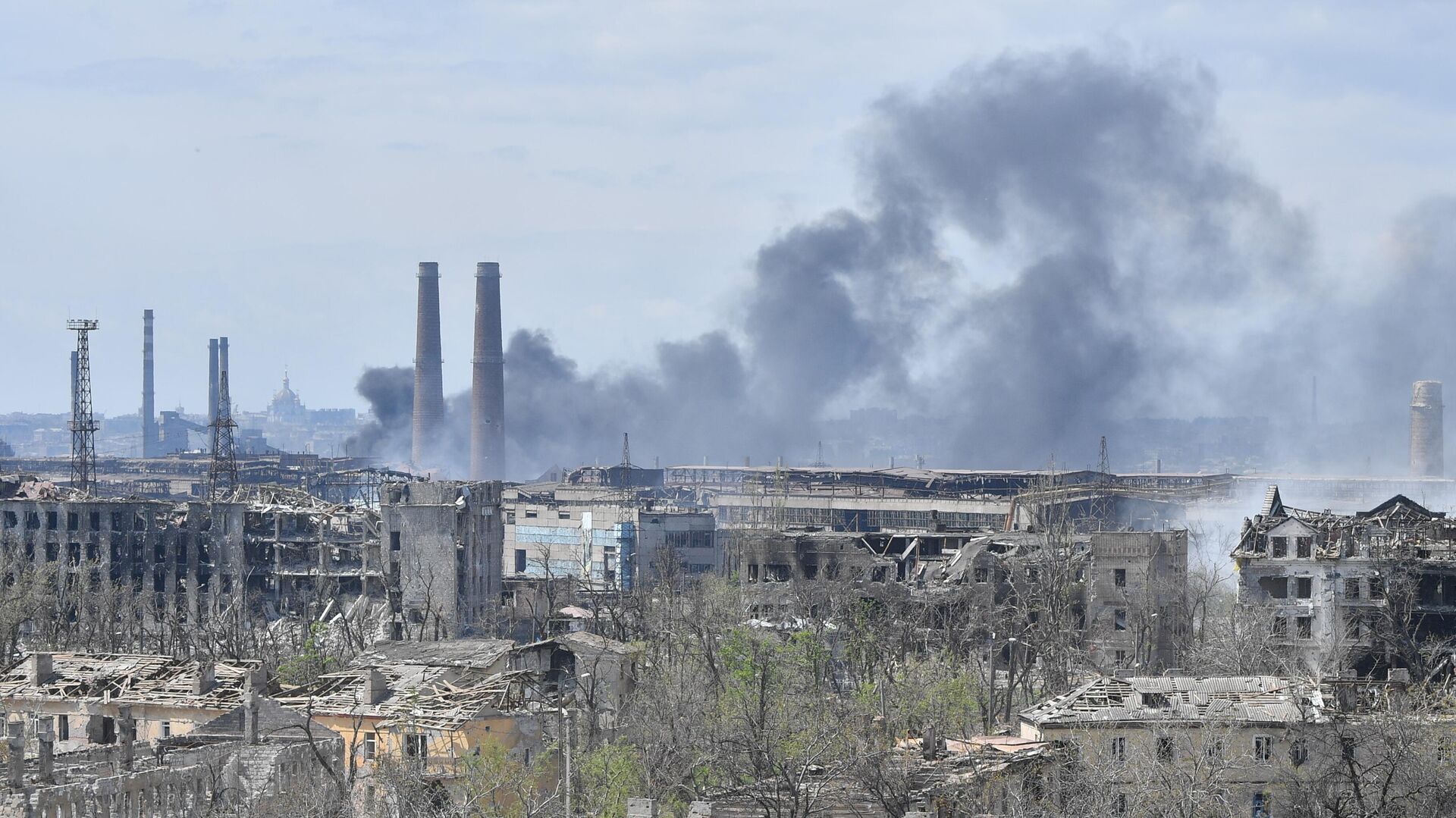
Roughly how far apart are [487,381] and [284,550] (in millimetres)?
47989

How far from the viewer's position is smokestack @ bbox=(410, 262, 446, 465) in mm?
118375

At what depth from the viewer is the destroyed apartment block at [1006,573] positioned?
5116cm

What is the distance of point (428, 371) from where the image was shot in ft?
392

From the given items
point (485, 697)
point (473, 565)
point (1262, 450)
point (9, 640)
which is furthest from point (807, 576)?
point (1262, 450)

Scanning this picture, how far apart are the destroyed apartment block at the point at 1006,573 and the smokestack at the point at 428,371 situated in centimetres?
5679

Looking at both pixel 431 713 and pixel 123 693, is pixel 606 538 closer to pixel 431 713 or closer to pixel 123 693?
pixel 123 693

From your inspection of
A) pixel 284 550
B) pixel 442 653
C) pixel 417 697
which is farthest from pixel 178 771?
pixel 284 550

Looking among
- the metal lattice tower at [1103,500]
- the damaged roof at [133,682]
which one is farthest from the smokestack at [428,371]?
the damaged roof at [133,682]

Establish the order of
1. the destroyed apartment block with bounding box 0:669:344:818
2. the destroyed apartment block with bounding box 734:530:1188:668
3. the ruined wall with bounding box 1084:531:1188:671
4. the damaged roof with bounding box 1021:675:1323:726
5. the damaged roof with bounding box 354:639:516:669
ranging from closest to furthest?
the destroyed apartment block with bounding box 0:669:344:818, the damaged roof with bounding box 1021:675:1323:726, the damaged roof with bounding box 354:639:516:669, the ruined wall with bounding box 1084:531:1188:671, the destroyed apartment block with bounding box 734:530:1188:668

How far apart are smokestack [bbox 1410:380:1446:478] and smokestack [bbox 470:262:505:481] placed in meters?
48.5

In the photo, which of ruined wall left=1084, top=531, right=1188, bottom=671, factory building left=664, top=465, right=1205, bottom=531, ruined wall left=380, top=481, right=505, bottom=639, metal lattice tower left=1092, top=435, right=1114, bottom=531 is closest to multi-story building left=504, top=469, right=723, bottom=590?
factory building left=664, top=465, right=1205, bottom=531

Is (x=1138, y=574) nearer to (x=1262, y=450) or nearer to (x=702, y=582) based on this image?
(x=702, y=582)

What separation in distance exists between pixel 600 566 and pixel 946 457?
6169 centimetres

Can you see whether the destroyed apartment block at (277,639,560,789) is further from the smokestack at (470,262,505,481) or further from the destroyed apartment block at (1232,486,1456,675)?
the smokestack at (470,262,505,481)
